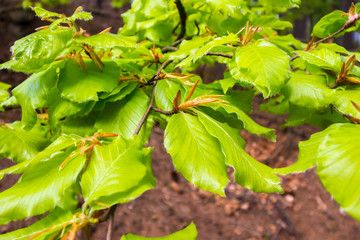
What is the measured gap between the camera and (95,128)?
0.63 metres

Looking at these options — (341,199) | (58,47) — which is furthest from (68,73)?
(341,199)

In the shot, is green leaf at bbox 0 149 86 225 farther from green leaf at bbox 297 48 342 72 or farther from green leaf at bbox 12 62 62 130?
green leaf at bbox 297 48 342 72

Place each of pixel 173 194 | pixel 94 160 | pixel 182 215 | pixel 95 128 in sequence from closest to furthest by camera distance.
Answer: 1. pixel 94 160
2. pixel 95 128
3. pixel 182 215
4. pixel 173 194

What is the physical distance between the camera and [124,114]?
621 millimetres

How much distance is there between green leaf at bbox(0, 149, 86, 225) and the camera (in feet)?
1.36

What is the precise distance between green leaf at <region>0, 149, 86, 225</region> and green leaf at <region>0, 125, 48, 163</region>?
0.99 ft

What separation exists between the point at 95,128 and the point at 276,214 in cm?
252

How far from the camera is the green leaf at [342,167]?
0.33 metres

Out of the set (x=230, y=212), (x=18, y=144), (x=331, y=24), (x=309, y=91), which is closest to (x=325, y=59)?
(x=309, y=91)

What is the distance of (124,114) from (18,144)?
0.33 meters

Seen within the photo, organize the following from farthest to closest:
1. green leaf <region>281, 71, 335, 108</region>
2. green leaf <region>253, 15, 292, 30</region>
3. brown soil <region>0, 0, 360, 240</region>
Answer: brown soil <region>0, 0, 360, 240</region> < green leaf <region>253, 15, 292, 30</region> < green leaf <region>281, 71, 335, 108</region>

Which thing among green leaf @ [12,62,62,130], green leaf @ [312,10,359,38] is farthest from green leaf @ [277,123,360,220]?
green leaf @ [12,62,62,130]

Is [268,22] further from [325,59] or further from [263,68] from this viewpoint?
[263,68]

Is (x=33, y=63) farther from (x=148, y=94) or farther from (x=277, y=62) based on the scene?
(x=277, y=62)
